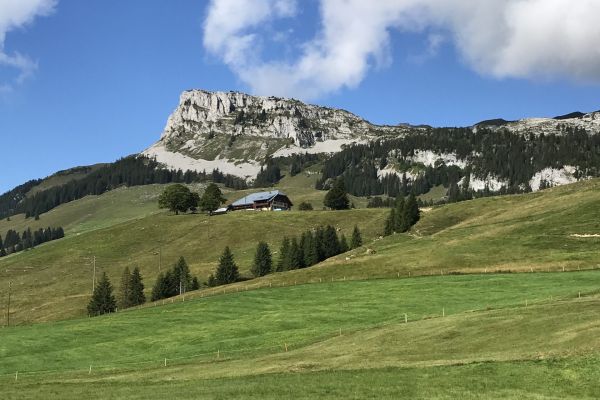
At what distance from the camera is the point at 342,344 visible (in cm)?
4888

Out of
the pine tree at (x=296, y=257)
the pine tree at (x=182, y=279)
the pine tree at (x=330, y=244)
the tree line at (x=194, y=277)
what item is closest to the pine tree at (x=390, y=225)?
the tree line at (x=194, y=277)

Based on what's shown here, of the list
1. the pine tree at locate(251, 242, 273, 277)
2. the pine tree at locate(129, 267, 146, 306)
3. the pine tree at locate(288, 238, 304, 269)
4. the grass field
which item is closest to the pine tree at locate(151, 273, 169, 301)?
the pine tree at locate(129, 267, 146, 306)

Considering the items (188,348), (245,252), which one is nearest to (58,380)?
(188,348)

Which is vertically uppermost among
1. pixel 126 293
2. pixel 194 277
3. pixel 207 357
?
pixel 194 277

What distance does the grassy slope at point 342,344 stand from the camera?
97.1 feet

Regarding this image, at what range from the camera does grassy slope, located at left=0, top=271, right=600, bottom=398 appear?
2961 centimetres

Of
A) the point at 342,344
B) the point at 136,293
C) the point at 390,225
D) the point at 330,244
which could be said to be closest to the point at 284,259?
the point at 330,244

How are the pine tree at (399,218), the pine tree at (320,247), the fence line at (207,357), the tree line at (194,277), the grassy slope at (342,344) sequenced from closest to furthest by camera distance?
the grassy slope at (342,344) < the fence line at (207,357) < the tree line at (194,277) < the pine tree at (320,247) < the pine tree at (399,218)

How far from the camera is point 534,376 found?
27.9 meters

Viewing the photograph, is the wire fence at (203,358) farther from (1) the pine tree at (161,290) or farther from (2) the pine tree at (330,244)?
(2) the pine tree at (330,244)

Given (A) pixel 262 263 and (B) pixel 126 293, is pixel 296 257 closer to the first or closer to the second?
(A) pixel 262 263

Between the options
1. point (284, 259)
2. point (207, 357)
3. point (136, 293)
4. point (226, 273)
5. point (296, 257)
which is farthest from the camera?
point (284, 259)

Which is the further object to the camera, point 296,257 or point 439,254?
point 296,257

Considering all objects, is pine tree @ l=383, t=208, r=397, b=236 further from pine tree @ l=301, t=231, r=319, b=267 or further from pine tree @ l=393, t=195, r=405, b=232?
pine tree @ l=301, t=231, r=319, b=267
